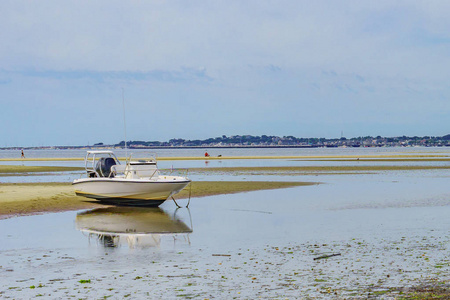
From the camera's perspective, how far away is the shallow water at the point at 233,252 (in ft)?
38.3

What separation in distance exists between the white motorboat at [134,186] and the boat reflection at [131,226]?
0.52 metres

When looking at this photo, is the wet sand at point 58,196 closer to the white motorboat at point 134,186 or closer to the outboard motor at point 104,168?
the white motorboat at point 134,186

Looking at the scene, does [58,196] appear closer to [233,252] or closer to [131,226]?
[131,226]

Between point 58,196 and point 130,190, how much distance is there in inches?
260

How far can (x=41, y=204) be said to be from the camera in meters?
27.4

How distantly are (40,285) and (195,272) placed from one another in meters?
3.32

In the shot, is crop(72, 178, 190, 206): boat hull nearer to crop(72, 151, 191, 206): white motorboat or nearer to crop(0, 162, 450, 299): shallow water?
crop(72, 151, 191, 206): white motorboat

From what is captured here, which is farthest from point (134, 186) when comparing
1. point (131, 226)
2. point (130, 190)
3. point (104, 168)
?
point (131, 226)

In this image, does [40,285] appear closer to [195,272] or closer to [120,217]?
[195,272]

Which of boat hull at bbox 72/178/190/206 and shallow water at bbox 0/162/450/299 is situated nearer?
shallow water at bbox 0/162/450/299

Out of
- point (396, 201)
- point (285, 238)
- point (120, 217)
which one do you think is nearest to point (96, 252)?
point (285, 238)

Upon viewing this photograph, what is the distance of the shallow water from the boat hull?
3.06 feet

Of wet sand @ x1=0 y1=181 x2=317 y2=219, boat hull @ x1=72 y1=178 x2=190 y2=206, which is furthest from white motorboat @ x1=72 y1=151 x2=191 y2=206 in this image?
wet sand @ x1=0 y1=181 x2=317 y2=219

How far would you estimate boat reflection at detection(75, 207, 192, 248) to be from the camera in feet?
58.1
